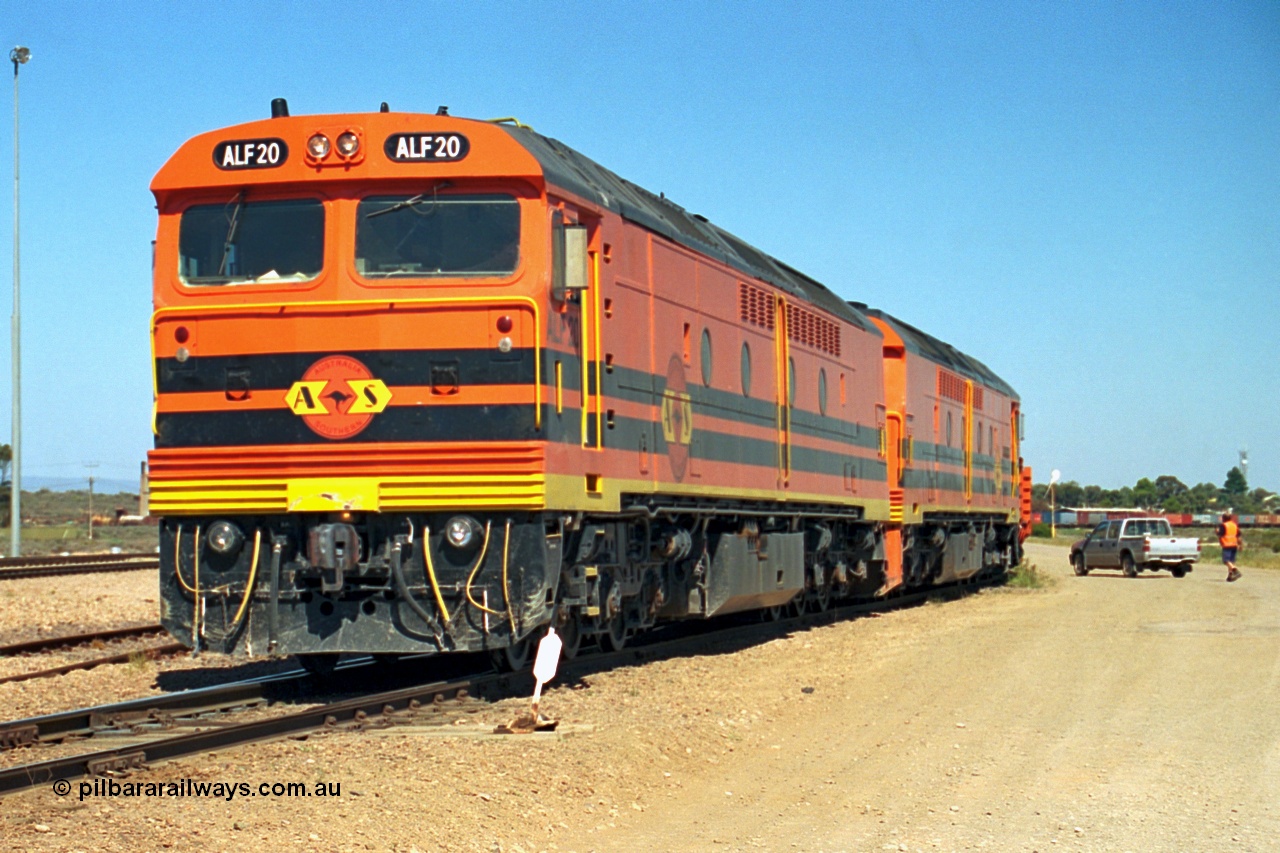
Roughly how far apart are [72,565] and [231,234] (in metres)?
19.8

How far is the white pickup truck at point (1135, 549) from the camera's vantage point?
3503cm

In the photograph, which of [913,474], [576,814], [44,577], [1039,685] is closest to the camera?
[576,814]

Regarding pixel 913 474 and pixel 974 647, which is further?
pixel 913 474

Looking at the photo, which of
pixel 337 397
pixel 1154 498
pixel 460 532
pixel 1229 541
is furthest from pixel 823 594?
pixel 1154 498

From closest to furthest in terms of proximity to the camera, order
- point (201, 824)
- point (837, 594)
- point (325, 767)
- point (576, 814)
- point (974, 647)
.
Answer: point (201, 824) → point (576, 814) → point (325, 767) → point (974, 647) → point (837, 594)

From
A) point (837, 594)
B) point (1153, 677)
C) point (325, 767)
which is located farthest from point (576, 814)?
point (837, 594)

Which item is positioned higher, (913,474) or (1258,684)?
(913,474)

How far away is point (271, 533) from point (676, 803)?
404 cm

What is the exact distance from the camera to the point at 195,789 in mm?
7844

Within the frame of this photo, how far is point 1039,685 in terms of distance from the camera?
1291cm

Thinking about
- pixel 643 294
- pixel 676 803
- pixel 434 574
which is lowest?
pixel 676 803

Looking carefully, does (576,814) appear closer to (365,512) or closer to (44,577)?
(365,512)

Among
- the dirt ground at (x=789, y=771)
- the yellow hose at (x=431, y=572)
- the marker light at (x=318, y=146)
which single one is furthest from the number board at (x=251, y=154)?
the dirt ground at (x=789, y=771)

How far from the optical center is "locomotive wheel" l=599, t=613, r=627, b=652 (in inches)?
535
